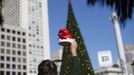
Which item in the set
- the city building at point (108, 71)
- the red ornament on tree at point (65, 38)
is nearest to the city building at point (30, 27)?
the city building at point (108, 71)

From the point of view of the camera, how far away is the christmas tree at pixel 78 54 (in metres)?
11.1

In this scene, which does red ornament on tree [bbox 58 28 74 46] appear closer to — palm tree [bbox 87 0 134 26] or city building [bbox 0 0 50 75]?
palm tree [bbox 87 0 134 26]

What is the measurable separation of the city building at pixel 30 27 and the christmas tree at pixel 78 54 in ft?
309

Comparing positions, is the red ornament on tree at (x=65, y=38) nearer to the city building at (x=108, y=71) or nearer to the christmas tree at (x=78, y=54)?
the christmas tree at (x=78, y=54)

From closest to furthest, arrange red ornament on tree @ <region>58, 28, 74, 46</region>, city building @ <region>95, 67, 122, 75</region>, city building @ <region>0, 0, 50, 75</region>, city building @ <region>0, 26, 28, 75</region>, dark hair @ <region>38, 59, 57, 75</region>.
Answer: dark hair @ <region>38, 59, 57, 75</region>, red ornament on tree @ <region>58, 28, 74, 46</region>, city building @ <region>0, 26, 28, 75</region>, city building @ <region>0, 0, 50, 75</region>, city building @ <region>95, 67, 122, 75</region>

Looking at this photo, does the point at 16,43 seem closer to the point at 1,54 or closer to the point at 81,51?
the point at 1,54

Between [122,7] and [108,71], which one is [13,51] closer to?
[108,71]

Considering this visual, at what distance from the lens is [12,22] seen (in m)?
114

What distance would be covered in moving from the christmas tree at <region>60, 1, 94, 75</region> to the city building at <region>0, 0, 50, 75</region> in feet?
309

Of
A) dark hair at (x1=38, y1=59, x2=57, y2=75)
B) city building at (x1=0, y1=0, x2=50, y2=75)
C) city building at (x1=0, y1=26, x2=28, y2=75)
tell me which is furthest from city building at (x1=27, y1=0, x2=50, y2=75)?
dark hair at (x1=38, y1=59, x2=57, y2=75)

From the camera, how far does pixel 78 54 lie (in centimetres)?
1112

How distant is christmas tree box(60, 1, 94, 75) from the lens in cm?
1111

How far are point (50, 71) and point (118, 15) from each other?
454 cm

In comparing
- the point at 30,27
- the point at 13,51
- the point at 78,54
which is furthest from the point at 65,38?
the point at 30,27
